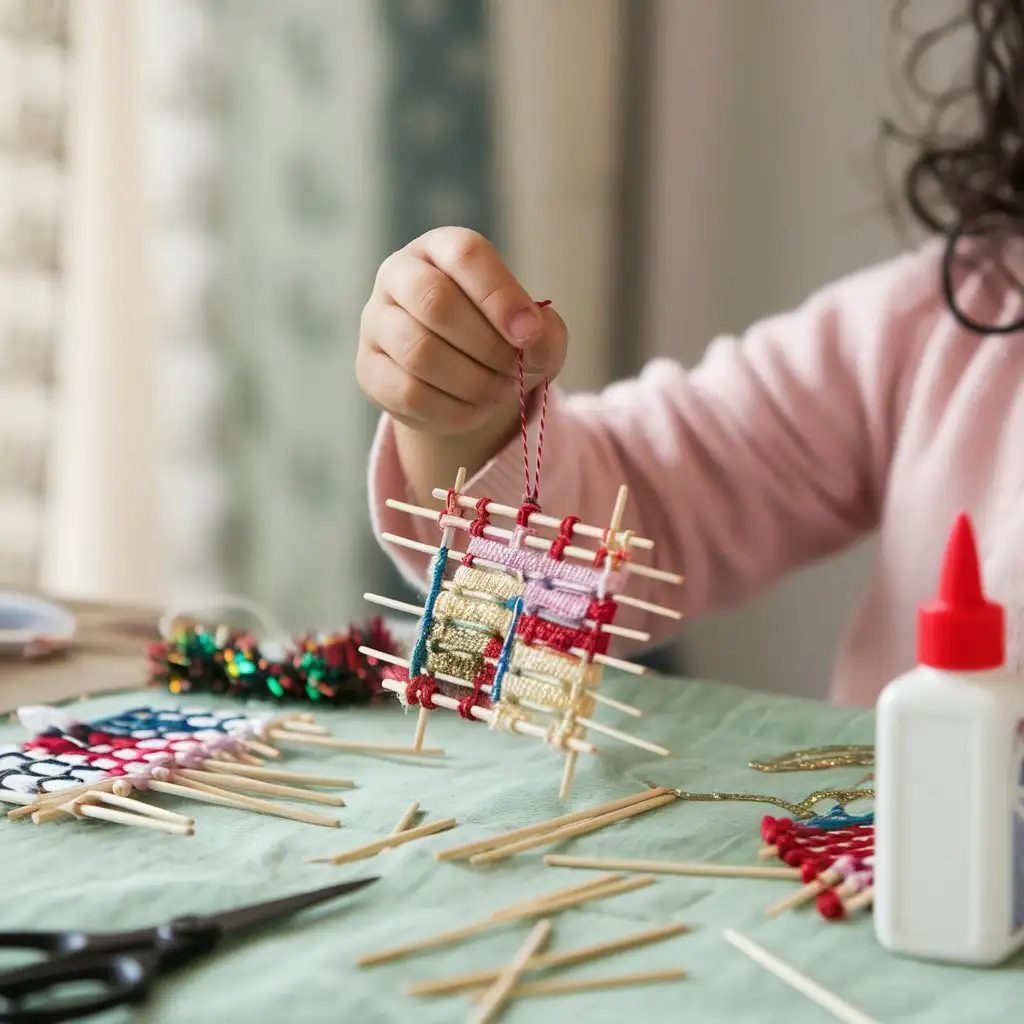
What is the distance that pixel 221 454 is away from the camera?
1642mm

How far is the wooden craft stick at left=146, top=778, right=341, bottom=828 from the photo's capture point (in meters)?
0.58

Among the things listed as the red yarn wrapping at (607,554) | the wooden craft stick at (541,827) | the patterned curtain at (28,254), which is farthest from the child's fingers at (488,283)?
the patterned curtain at (28,254)

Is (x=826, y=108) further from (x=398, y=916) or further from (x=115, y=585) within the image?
(x=398, y=916)

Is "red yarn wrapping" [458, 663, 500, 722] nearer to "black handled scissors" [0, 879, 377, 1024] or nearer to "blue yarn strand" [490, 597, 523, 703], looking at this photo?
"blue yarn strand" [490, 597, 523, 703]

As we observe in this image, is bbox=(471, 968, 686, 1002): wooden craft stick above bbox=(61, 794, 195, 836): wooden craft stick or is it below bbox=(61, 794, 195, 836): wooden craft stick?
above

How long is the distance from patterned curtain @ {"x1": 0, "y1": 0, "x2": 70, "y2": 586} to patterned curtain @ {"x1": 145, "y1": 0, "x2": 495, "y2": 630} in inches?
7.6

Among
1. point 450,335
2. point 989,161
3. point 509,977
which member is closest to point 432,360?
point 450,335

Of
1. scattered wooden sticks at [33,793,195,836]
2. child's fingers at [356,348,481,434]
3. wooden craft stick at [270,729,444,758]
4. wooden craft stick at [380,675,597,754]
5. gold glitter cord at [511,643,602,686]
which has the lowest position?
scattered wooden sticks at [33,793,195,836]

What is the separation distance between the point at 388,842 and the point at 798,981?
7.8 inches

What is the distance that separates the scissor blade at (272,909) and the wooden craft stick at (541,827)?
0.06 m

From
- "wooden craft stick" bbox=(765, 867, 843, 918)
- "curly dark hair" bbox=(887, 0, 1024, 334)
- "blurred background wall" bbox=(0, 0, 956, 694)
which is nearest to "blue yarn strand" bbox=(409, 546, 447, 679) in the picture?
"wooden craft stick" bbox=(765, 867, 843, 918)

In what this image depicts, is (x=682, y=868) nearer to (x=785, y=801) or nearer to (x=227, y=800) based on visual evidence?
(x=785, y=801)

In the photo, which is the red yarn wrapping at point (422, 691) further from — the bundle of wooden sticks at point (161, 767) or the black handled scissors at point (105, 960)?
the black handled scissors at point (105, 960)

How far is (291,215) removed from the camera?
160cm
